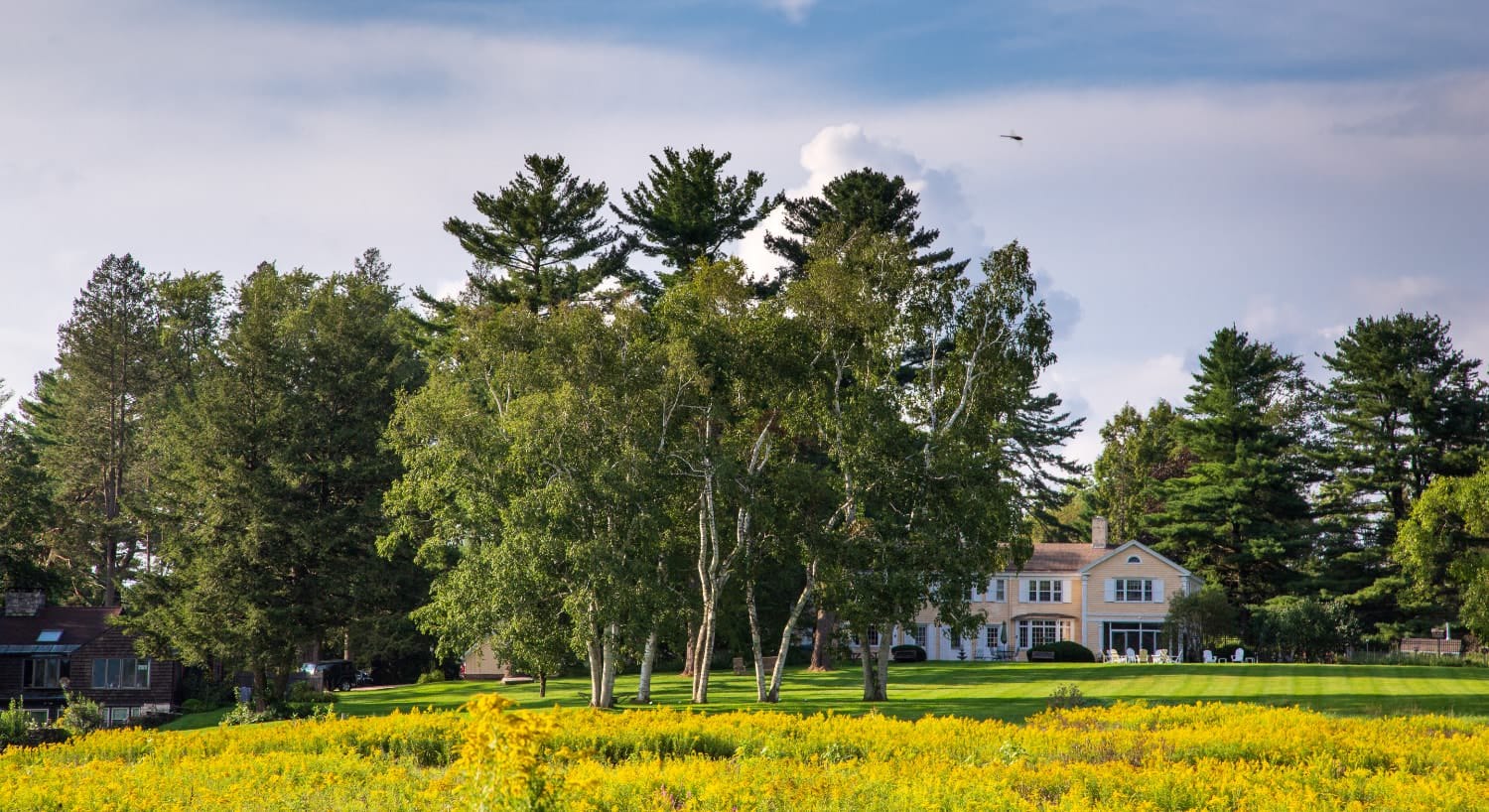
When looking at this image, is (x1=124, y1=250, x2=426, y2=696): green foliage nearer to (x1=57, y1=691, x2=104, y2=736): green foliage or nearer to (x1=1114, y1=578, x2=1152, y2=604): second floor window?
(x1=57, y1=691, x2=104, y2=736): green foliage

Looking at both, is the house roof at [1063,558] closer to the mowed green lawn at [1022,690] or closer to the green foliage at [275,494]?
the mowed green lawn at [1022,690]

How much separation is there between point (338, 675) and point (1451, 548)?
161 feet

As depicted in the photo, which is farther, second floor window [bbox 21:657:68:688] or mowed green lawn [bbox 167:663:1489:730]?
second floor window [bbox 21:657:68:688]

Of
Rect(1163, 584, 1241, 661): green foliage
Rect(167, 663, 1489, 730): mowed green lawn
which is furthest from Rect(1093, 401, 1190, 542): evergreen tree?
Rect(167, 663, 1489, 730): mowed green lawn

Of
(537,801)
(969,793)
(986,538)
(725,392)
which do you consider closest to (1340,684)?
(986,538)

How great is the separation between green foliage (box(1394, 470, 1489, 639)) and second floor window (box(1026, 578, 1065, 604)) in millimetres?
16941

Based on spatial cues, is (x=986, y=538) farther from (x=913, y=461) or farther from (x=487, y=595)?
(x=487, y=595)

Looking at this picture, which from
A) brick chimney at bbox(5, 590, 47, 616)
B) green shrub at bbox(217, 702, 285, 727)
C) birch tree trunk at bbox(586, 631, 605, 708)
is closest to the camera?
birch tree trunk at bbox(586, 631, 605, 708)

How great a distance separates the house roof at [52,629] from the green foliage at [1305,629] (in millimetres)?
49924

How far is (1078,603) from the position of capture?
68.4m

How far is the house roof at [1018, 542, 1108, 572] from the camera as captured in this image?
68938 millimetres

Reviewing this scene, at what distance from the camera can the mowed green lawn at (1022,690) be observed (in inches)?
1299

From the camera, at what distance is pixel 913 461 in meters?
33.3

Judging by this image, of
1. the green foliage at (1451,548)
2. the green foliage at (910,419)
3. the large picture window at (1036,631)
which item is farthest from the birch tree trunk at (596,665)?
the large picture window at (1036,631)
